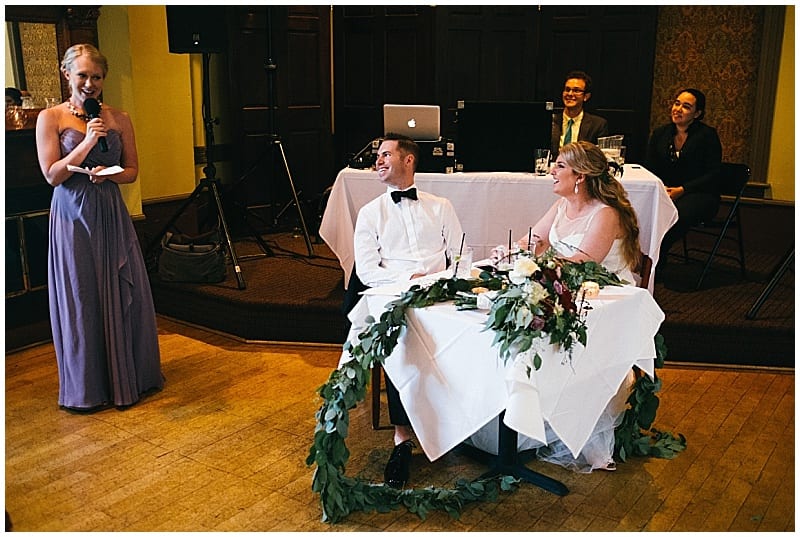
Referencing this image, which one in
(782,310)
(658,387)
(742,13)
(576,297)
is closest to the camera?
(576,297)

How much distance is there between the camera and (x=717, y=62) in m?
7.15

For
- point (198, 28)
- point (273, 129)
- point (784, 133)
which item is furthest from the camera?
point (784, 133)

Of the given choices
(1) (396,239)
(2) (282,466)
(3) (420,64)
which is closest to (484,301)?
(1) (396,239)

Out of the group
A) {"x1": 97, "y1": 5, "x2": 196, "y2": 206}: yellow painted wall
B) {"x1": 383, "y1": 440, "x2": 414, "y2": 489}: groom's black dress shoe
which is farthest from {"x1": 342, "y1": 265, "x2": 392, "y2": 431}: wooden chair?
{"x1": 97, "y1": 5, "x2": 196, "y2": 206}: yellow painted wall

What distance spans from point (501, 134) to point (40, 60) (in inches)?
111

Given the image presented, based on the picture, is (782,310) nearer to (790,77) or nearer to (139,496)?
(790,77)

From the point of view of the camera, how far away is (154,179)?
6535 mm

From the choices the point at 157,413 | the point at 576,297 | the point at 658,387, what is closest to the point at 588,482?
the point at 658,387

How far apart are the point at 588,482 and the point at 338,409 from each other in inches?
40.8

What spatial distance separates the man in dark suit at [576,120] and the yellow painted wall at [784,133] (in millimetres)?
1795

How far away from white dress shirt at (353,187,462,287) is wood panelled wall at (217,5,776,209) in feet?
10.5

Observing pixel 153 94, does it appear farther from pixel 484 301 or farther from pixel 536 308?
pixel 536 308

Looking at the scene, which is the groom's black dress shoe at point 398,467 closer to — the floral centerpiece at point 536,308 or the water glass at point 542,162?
the floral centerpiece at point 536,308

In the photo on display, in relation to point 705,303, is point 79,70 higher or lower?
higher
